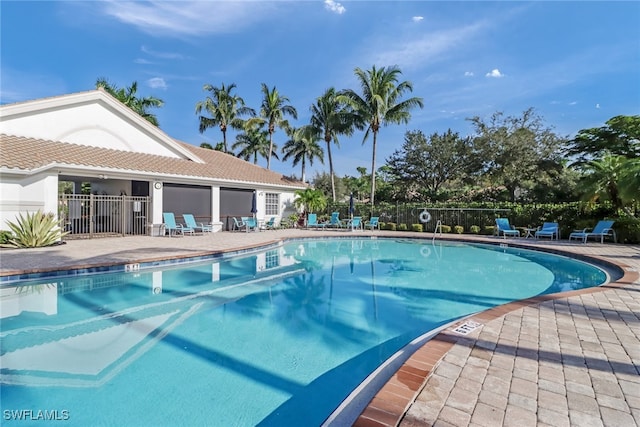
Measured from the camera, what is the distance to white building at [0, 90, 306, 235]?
11.2 meters

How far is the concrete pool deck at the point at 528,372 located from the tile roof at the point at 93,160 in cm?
1363

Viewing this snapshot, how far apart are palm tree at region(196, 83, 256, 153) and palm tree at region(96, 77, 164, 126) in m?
3.96

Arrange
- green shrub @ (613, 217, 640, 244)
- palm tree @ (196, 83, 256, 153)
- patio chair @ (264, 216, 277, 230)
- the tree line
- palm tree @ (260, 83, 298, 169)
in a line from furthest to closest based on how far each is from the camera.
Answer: palm tree @ (196, 83, 256, 153)
palm tree @ (260, 83, 298, 169)
the tree line
patio chair @ (264, 216, 277, 230)
green shrub @ (613, 217, 640, 244)

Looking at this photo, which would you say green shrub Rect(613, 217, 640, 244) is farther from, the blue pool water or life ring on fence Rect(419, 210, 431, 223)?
life ring on fence Rect(419, 210, 431, 223)

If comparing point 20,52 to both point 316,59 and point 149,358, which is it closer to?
point 316,59

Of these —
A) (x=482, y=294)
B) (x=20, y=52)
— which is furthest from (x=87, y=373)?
(x=20, y=52)

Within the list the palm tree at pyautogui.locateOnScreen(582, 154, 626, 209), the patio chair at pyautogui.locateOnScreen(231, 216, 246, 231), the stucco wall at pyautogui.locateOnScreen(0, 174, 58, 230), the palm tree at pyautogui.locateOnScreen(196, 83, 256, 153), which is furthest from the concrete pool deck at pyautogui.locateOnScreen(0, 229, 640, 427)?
the palm tree at pyautogui.locateOnScreen(196, 83, 256, 153)

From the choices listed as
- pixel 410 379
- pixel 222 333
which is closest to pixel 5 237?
pixel 222 333

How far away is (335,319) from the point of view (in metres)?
5.59

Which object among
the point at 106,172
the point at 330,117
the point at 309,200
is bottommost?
the point at 309,200

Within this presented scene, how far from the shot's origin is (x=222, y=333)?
489cm

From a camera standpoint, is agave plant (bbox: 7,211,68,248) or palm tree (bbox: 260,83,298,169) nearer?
agave plant (bbox: 7,211,68,248)

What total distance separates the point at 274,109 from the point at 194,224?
655 inches

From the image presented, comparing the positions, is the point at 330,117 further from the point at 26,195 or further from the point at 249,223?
the point at 26,195
